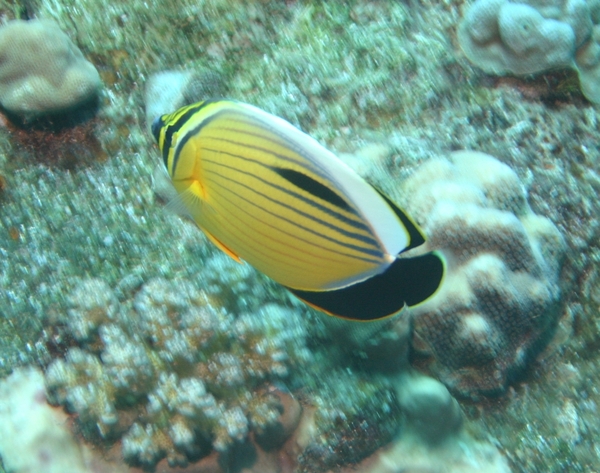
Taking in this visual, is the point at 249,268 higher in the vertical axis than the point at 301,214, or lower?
lower

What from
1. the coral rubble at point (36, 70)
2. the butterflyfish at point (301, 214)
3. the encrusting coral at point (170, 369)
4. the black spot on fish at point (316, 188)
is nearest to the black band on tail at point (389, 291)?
the butterflyfish at point (301, 214)

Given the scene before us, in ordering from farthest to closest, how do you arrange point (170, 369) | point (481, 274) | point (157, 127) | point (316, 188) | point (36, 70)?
1. point (36, 70)
2. point (481, 274)
3. point (170, 369)
4. point (157, 127)
5. point (316, 188)

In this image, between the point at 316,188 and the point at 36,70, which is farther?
the point at 36,70

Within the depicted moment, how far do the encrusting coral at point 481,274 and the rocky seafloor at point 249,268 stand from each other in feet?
0.15

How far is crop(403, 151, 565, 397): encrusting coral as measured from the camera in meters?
2.44

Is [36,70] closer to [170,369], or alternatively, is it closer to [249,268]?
[249,268]

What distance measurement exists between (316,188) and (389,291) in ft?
1.21

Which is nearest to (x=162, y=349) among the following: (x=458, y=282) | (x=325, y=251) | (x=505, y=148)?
(x=325, y=251)

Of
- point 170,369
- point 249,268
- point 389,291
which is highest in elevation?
point 389,291

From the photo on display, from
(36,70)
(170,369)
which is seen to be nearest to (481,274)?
(170,369)

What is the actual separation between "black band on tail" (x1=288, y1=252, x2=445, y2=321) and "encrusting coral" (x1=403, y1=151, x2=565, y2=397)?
118 cm

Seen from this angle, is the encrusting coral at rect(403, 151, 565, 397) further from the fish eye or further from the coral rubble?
the coral rubble

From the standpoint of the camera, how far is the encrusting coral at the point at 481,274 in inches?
96.0

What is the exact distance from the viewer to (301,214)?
4.51 feet
